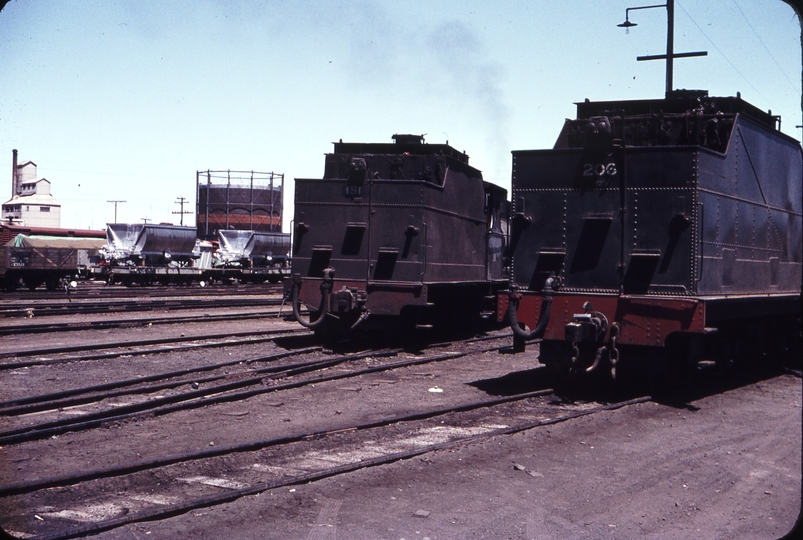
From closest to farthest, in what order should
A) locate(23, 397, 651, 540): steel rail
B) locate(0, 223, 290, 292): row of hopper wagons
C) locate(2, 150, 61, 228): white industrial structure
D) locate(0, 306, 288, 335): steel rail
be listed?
locate(23, 397, 651, 540): steel rail, locate(0, 306, 288, 335): steel rail, locate(0, 223, 290, 292): row of hopper wagons, locate(2, 150, 61, 228): white industrial structure

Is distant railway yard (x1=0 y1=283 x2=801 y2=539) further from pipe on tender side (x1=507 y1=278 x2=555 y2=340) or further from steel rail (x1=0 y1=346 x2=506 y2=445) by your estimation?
pipe on tender side (x1=507 y1=278 x2=555 y2=340)

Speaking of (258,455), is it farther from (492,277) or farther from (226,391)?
(492,277)

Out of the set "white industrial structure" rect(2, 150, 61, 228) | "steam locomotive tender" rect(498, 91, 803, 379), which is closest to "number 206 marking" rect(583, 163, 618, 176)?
Result: "steam locomotive tender" rect(498, 91, 803, 379)

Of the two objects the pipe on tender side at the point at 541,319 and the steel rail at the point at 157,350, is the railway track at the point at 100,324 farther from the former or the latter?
the pipe on tender side at the point at 541,319

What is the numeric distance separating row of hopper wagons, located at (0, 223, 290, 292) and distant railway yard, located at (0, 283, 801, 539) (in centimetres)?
2382

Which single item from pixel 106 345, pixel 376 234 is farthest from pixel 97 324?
pixel 376 234

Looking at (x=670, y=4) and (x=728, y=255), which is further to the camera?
(x=670, y=4)

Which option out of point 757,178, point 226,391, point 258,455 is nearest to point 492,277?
point 757,178

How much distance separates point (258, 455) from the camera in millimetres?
7133

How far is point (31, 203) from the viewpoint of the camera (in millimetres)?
79188

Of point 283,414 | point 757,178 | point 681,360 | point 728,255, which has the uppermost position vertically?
point 757,178

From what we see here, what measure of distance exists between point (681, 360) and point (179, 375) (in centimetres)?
719

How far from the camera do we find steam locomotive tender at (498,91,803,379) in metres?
9.54

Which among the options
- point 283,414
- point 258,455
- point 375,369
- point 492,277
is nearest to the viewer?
point 258,455
